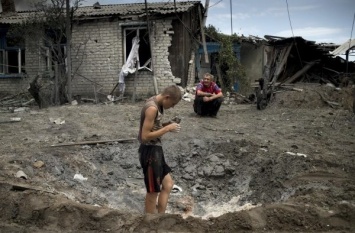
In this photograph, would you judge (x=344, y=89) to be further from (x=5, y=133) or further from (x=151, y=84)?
(x=5, y=133)

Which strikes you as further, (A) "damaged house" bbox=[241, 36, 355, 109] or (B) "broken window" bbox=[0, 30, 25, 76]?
(B) "broken window" bbox=[0, 30, 25, 76]

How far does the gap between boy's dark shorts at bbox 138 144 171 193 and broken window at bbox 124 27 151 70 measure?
1013cm

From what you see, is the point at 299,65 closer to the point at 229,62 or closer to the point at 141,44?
the point at 229,62

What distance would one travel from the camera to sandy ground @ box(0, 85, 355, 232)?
11.2 feet

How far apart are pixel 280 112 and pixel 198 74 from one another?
5.28m

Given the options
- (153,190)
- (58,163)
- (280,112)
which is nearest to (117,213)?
(153,190)

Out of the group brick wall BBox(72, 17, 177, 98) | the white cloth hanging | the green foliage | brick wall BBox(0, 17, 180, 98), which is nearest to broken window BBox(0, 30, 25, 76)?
brick wall BBox(0, 17, 180, 98)

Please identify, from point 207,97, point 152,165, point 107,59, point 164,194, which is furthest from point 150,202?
point 107,59

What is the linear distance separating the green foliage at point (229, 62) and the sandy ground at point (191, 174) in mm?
5385

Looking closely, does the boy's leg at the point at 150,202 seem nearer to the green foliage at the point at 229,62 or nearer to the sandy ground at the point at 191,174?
the sandy ground at the point at 191,174

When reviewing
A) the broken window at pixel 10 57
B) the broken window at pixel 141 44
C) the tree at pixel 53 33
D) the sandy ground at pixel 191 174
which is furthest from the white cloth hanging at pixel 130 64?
the broken window at pixel 10 57

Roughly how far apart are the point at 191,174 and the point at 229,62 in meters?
9.20

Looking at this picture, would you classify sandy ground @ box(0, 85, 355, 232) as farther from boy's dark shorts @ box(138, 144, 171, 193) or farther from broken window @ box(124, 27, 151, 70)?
broken window @ box(124, 27, 151, 70)

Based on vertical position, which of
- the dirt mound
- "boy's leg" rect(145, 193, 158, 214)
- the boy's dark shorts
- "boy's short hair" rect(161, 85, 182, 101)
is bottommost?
"boy's leg" rect(145, 193, 158, 214)
